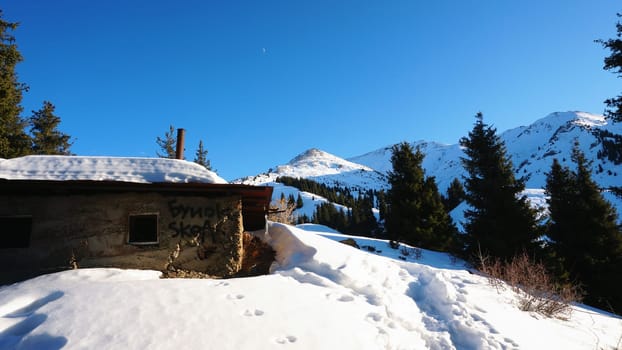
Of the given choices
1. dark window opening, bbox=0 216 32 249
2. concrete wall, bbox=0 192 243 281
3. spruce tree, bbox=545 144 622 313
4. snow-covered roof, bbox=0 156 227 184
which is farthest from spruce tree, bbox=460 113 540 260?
dark window opening, bbox=0 216 32 249

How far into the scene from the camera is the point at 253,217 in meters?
10.5

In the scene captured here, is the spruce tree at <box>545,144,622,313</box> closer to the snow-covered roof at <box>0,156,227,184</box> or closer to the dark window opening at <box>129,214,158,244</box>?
the snow-covered roof at <box>0,156,227,184</box>

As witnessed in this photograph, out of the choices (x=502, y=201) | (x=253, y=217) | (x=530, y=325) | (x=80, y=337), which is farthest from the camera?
(x=502, y=201)

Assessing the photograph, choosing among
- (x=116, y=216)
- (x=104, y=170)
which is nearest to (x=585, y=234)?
(x=116, y=216)

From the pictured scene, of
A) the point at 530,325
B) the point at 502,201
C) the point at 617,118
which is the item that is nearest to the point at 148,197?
the point at 530,325

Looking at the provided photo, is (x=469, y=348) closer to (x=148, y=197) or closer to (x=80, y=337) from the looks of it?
(x=80, y=337)

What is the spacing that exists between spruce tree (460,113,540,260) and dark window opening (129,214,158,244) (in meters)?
13.7

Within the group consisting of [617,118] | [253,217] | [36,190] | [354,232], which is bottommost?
[354,232]

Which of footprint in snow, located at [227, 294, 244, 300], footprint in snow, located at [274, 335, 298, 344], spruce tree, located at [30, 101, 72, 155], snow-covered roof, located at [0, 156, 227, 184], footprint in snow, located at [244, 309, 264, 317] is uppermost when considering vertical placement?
spruce tree, located at [30, 101, 72, 155]

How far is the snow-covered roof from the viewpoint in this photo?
6793 mm

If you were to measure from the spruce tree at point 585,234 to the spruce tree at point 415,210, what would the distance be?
18.0ft

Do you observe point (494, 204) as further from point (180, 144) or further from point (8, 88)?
point (8, 88)

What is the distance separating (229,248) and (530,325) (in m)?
6.99

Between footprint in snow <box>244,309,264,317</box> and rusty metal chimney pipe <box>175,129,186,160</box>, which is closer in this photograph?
footprint in snow <box>244,309,264,317</box>
